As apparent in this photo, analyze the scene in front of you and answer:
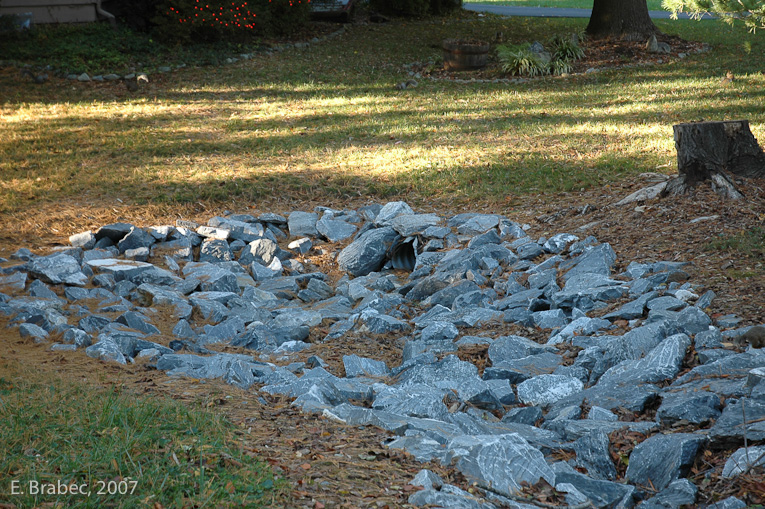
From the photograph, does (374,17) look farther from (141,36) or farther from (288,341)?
(288,341)

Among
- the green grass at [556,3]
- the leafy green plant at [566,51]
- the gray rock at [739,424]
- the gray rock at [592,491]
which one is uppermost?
the green grass at [556,3]

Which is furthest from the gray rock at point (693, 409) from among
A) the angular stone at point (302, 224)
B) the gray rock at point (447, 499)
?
the angular stone at point (302, 224)

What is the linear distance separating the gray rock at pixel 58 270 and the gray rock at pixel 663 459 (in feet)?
14.7

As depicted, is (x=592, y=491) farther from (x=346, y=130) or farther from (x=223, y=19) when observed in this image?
(x=223, y=19)

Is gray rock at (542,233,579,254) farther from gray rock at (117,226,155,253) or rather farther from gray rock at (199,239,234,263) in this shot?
gray rock at (117,226,155,253)

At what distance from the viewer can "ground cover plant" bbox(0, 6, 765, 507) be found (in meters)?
3.33

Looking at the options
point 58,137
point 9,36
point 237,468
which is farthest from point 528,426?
point 9,36

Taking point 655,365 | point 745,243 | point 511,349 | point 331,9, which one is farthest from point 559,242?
point 331,9

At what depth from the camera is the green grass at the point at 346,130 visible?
7570 millimetres

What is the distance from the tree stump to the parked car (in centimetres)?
1522

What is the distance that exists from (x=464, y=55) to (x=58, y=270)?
10868 mm

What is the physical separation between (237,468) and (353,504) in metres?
0.46

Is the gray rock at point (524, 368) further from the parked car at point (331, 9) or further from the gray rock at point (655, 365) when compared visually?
the parked car at point (331, 9)

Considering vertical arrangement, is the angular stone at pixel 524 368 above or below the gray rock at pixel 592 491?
below
